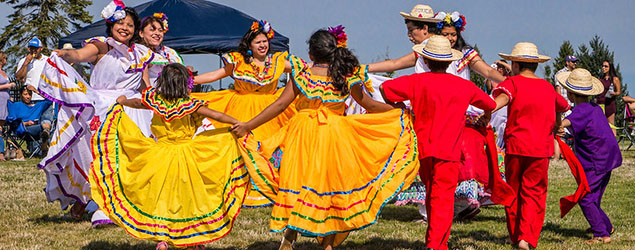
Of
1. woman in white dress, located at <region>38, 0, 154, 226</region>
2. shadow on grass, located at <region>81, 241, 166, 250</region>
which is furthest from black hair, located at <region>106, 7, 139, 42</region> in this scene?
shadow on grass, located at <region>81, 241, 166, 250</region>

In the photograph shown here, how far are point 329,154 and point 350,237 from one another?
1.62 meters

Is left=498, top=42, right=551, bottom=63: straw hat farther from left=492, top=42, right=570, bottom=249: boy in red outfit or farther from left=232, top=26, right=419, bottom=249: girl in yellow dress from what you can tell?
left=232, top=26, right=419, bottom=249: girl in yellow dress

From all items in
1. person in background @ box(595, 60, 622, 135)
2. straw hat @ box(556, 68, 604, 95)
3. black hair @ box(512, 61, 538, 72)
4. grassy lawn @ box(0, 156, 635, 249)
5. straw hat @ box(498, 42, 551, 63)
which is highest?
straw hat @ box(498, 42, 551, 63)

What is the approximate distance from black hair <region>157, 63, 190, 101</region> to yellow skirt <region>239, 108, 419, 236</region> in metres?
0.59

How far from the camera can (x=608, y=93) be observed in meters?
15.0

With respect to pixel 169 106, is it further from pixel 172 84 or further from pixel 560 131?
pixel 560 131

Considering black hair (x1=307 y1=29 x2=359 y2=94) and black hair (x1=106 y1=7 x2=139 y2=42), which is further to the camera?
black hair (x1=106 y1=7 x2=139 y2=42)

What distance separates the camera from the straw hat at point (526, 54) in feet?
18.5

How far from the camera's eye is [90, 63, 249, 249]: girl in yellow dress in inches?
194

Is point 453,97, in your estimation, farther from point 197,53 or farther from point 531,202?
point 197,53

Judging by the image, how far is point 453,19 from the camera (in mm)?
6656

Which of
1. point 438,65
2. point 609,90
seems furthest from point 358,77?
point 609,90

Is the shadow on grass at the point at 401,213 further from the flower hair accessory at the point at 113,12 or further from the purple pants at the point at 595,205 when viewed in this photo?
the flower hair accessory at the point at 113,12

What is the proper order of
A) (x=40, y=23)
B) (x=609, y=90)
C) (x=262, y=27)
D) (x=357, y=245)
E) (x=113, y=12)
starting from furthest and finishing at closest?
1. (x=40, y=23)
2. (x=609, y=90)
3. (x=262, y=27)
4. (x=113, y=12)
5. (x=357, y=245)
